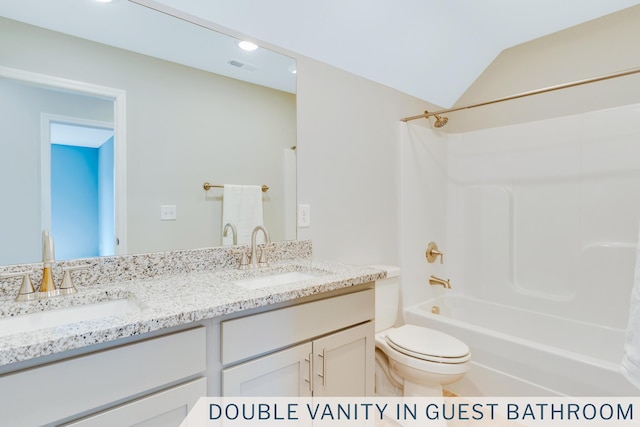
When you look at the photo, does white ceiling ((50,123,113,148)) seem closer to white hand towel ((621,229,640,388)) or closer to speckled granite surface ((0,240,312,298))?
speckled granite surface ((0,240,312,298))

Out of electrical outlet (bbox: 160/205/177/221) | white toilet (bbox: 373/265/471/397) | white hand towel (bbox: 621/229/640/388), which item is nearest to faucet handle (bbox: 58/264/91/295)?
electrical outlet (bbox: 160/205/177/221)

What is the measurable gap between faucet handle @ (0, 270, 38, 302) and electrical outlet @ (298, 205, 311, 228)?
3.69 feet

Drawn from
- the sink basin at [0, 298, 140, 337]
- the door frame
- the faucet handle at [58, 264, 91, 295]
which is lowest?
the sink basin at [0, 298, 140, 337]

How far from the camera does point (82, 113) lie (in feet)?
4.12

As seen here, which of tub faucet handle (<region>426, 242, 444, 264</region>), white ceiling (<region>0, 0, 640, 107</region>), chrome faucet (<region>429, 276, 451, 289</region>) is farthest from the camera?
tub faucet handle (<region>426, 242, 444, 264</region>)

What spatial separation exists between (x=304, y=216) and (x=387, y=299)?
0.76 metres

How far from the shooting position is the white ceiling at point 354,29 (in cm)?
130

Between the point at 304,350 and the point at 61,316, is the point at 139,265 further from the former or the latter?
the point at 304,350

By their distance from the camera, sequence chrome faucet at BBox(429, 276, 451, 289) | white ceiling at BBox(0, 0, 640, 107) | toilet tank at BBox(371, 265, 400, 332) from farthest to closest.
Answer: chrome faucet at BBox(429, 276, 451, 289) → toilet tank at BBox(371, 265, 400, 332) → white ceiling at BBox(0, 0, 640, 107)

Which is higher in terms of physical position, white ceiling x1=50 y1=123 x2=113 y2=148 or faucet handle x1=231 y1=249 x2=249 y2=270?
white ceiling x1=50 y1=123 x2=113 y2=148

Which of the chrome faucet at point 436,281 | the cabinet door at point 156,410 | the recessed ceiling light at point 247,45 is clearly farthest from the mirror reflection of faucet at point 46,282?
the chrome faucet at point 436,281

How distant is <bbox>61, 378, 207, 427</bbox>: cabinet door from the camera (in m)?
0.82

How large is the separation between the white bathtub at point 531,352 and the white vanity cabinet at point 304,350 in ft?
2.88

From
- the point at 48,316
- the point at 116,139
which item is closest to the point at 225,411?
the point at 48,316
